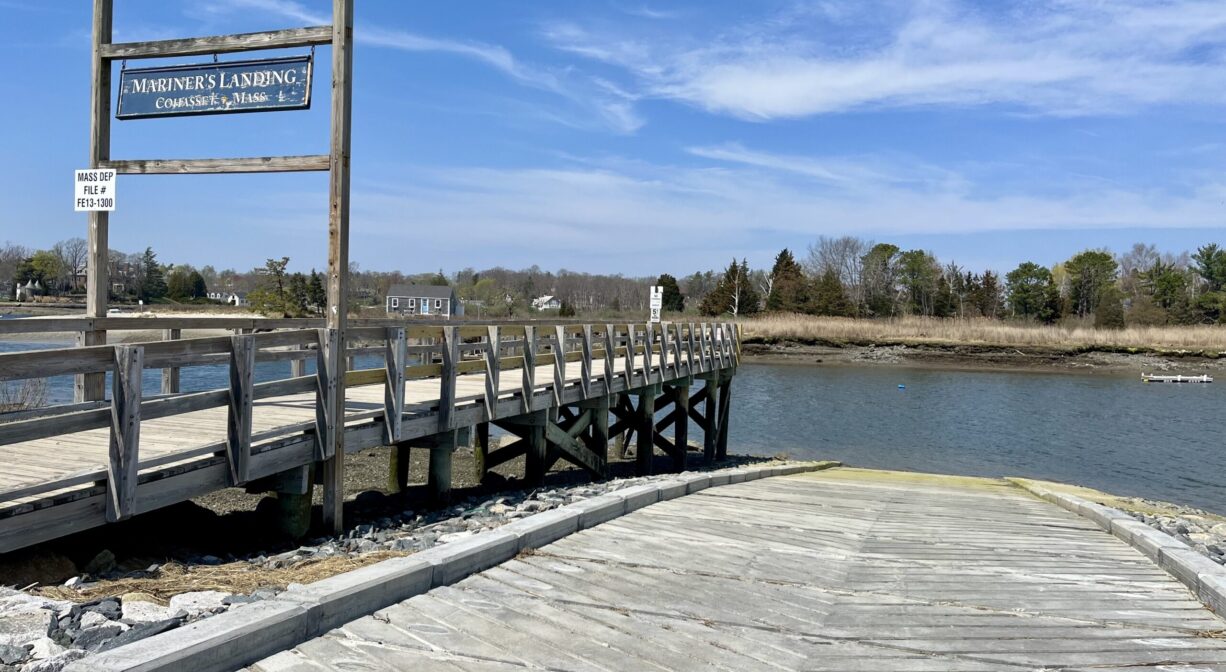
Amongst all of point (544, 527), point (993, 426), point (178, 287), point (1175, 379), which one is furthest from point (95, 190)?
point (178, 287)

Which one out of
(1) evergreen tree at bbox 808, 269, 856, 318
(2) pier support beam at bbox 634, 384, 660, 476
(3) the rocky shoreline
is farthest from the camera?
(1) evergreen tree at bbox 808, 269, 856, 318

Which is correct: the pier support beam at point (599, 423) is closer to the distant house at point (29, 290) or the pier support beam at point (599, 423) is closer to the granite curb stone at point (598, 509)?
the granite curb stone at point (598, 509)

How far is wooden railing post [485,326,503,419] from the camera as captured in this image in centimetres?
1084

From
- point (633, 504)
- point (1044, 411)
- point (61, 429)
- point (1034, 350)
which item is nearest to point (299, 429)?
point (61, 429)

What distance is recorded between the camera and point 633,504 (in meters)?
7.54

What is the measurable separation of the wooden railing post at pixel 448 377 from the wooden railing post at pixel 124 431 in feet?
13.3

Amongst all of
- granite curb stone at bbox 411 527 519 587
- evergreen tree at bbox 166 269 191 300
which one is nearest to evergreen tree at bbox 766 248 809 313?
evergreen tree at bbox 166 269 191 300

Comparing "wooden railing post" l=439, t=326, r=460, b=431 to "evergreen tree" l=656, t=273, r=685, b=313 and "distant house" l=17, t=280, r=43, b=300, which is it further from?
"evergreen tree" l=656, t=273, r=685, b=313

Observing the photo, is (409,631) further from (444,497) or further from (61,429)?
(444,497)

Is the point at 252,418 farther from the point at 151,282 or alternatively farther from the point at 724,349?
the point at 151,282

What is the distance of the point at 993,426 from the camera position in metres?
31.9

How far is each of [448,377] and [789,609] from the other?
579cm

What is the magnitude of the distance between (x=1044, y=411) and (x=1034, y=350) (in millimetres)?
31845

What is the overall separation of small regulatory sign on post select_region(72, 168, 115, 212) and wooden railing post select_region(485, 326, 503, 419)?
428 centimetres
